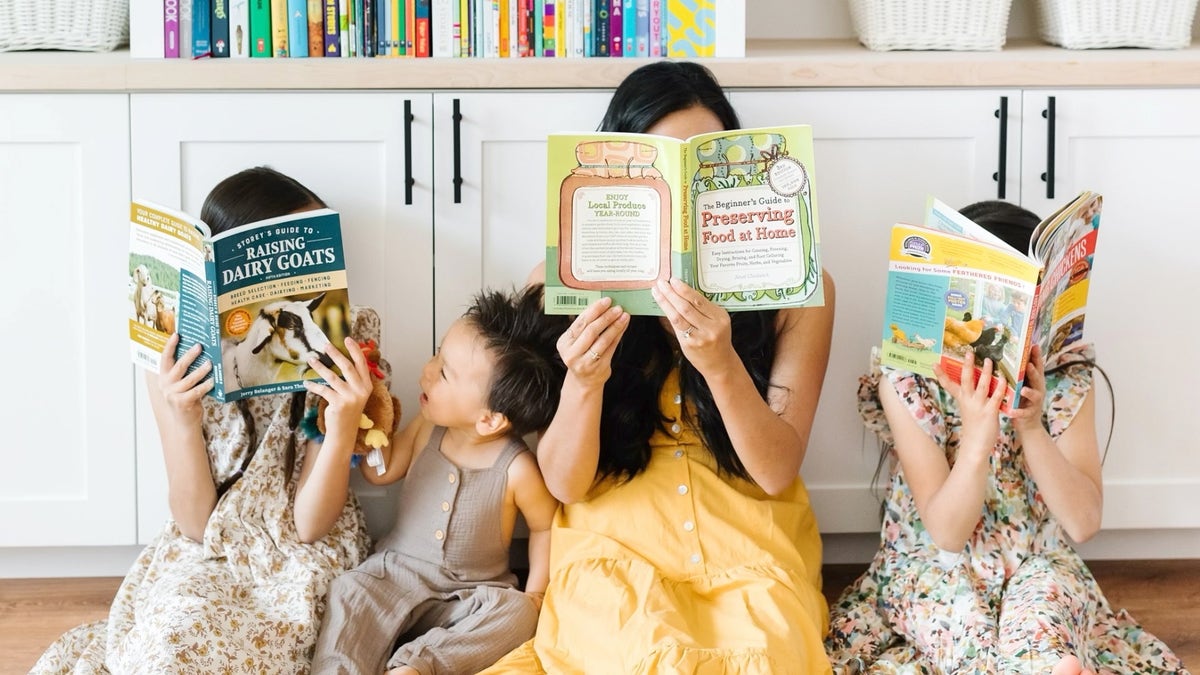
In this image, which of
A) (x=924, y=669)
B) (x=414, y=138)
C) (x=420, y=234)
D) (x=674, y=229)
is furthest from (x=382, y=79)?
(x=924, y=669)

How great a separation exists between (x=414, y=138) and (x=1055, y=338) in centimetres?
102

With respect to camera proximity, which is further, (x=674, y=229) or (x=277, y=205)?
(x=277, y=205)

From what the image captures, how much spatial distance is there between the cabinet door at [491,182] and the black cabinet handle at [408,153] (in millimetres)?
40

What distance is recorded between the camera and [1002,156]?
1899 millimetres

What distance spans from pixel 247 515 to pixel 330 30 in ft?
2.59

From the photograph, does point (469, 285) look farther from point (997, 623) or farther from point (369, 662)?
point (997, 623)

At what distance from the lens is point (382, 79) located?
183 cm

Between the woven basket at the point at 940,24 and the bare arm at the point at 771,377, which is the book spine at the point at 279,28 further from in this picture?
A: the woven basket at the point at 940,24

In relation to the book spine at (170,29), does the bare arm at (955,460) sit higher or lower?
lower

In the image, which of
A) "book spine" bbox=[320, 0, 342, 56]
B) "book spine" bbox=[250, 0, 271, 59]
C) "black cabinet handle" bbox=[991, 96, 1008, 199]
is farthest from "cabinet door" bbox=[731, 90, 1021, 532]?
"book spine" bbox=[250, 0, 271, 59]

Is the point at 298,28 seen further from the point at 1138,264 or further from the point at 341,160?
the point at 1138,264

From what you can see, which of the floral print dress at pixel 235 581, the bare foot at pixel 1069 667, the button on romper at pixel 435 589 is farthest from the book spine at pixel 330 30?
the bare foot at pixel 1069 667

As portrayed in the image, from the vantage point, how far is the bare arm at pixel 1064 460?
1.54 meters

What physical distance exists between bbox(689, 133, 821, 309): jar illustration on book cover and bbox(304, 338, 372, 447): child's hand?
0.53 metres
